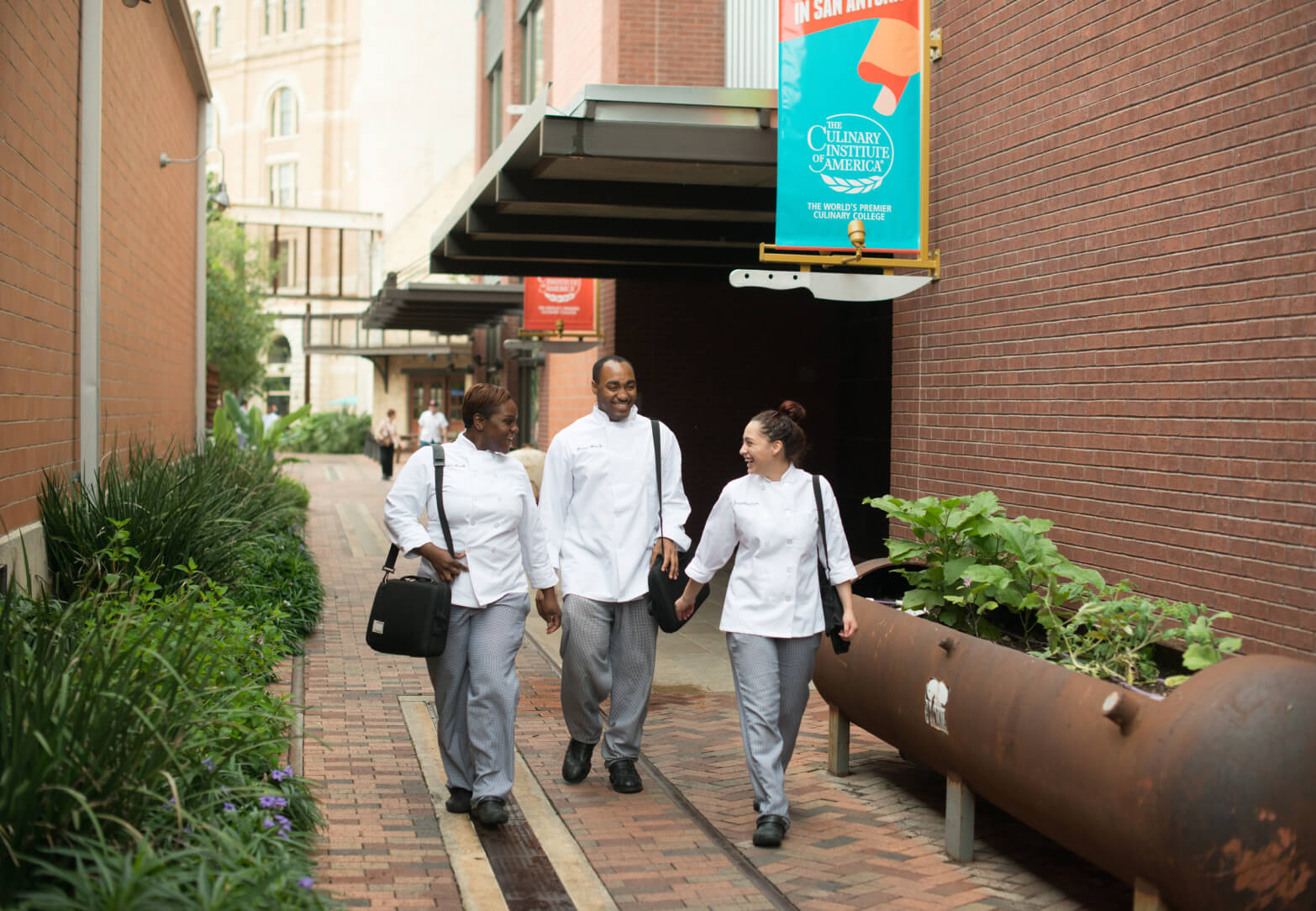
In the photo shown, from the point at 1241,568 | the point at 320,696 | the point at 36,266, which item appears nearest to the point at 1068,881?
the point at 1241,568

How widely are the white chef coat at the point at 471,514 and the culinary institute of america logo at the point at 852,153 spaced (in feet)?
11.5

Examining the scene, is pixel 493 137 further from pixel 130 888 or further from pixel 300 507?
pixel 130 888

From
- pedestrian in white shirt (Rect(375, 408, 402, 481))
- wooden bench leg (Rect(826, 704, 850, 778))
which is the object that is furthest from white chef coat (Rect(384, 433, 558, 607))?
pedestrian in white shirt (Rect(375, 408, 402, 481))

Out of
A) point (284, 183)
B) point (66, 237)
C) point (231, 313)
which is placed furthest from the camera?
point (284, 183)

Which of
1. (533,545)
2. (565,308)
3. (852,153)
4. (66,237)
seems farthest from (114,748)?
(565,308)

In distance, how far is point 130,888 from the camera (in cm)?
327

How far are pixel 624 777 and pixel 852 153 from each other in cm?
418

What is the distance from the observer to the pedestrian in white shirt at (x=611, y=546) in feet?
19.2

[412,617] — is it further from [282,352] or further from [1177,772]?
[282,352]

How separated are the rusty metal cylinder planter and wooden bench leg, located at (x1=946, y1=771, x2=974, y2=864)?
1.09 ft

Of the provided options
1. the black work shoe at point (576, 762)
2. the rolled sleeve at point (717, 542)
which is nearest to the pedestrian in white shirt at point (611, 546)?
the black work shoe at point (576, 762)

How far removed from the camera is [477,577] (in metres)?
5.36

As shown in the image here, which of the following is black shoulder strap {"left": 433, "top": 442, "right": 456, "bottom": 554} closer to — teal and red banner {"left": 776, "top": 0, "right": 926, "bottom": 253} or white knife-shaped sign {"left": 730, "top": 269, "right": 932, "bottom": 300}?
white knife-shaped sign {"left": 730, "top": 269, "right": 932, "bottom": 300}

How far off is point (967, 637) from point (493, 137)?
2358cm
